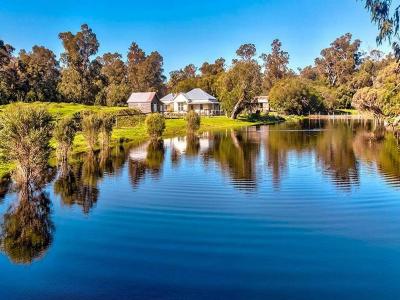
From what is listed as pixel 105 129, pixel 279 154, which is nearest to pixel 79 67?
pixel 105 129

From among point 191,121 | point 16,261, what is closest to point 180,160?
point 16,261

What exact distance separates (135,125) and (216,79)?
65828 mm

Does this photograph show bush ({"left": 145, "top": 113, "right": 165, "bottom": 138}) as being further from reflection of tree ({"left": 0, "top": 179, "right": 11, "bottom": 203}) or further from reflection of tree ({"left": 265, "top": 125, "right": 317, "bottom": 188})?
reflection of tree ({"left": 0, "top": 179, "right": 11, "bottom": 203})

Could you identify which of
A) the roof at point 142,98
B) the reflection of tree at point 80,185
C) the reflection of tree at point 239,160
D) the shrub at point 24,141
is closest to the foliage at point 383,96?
the reflection of tree at point 239,160

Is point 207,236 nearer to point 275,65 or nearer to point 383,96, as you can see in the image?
point 383,96

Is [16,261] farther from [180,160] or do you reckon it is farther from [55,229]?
[180,160]

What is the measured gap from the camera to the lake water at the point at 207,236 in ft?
40.3

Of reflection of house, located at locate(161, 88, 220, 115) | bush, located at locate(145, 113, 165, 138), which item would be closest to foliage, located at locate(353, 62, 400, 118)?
bush, located at locate(145, 113, 165, 138)

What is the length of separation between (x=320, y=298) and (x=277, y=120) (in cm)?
10592

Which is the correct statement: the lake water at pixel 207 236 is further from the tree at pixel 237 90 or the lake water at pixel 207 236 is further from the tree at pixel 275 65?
the tree at pixel 275 65

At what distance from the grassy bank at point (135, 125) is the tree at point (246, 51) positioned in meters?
38.7

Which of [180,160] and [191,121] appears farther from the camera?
[191,121]

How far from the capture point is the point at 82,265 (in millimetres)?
13789

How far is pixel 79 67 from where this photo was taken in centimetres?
11369
